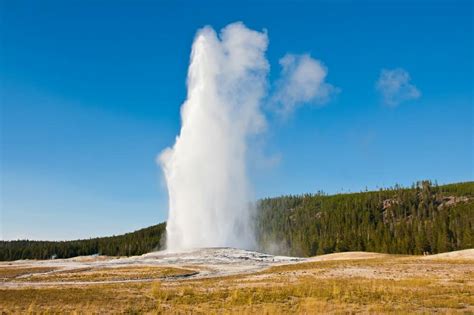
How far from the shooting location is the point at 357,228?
133 meters

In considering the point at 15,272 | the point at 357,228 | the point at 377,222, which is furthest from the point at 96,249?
the point at 15,272

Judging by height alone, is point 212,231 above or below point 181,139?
below

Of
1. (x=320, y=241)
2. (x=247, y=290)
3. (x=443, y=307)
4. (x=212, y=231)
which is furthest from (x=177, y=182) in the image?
(x=443, y=307)

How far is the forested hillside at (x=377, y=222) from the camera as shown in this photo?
316 feet

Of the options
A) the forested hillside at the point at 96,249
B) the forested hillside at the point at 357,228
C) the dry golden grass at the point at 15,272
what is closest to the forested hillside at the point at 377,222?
the forested hillside at the point at 357,228

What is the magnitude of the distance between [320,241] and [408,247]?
83.6ft

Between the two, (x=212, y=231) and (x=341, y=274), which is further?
(x=212, y=231)

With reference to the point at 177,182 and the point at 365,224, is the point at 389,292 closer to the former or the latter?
the point at 177,182

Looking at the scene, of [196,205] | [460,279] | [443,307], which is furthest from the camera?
[196,205]

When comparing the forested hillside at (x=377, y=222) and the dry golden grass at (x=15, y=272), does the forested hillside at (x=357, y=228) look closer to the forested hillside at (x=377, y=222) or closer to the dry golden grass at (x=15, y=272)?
the forested hillside at (x=377, y=222)

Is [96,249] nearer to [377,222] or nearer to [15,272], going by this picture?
[377,222]

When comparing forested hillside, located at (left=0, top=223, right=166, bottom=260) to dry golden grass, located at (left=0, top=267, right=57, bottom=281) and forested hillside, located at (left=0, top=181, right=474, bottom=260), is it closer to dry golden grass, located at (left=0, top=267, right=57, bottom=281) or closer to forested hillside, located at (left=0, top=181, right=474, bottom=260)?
forested hillside, located at (left=0, top=181, right=474, bottom=260)

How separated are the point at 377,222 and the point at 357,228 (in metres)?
16.4

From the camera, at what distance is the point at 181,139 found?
300 ft
